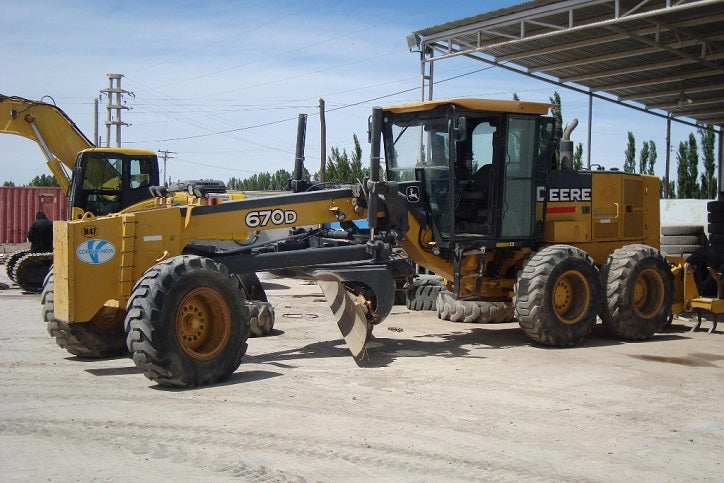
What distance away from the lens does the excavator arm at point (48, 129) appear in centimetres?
1655

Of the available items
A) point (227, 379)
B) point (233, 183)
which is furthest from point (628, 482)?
point (233, 183)

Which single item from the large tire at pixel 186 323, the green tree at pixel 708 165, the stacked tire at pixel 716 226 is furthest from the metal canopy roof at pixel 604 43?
the green tree at pixel 708 165

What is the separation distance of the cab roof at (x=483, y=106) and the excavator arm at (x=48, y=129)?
9220 millimetres

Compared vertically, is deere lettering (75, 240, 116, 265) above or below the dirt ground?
above

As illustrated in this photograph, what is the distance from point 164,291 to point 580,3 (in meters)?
9.80

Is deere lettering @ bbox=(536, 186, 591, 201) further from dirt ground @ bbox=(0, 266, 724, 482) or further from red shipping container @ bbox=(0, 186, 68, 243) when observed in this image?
red shipping container @ bbox=(0, 186, 68, 243)

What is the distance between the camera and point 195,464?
5348mm

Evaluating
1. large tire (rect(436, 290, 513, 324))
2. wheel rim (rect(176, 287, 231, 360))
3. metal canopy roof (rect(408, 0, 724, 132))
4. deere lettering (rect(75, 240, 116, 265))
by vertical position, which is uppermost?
metal canopy roof (rect(408, 0, 724, 132))

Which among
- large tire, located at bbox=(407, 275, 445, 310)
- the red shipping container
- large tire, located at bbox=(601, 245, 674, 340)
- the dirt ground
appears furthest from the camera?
the red shipping container

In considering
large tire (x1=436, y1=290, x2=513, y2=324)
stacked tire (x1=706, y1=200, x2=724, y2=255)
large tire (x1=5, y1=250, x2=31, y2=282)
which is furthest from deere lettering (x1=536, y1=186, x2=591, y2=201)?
large tire (x1=5, y1=250, x2=31, y2=282)

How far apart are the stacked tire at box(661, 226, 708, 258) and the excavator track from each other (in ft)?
45.7

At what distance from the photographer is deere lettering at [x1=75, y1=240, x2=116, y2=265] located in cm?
778

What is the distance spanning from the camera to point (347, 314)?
9.34 meters

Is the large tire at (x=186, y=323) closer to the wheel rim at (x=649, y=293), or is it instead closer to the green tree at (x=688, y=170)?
the wheel rim at (x=649, y=293)
